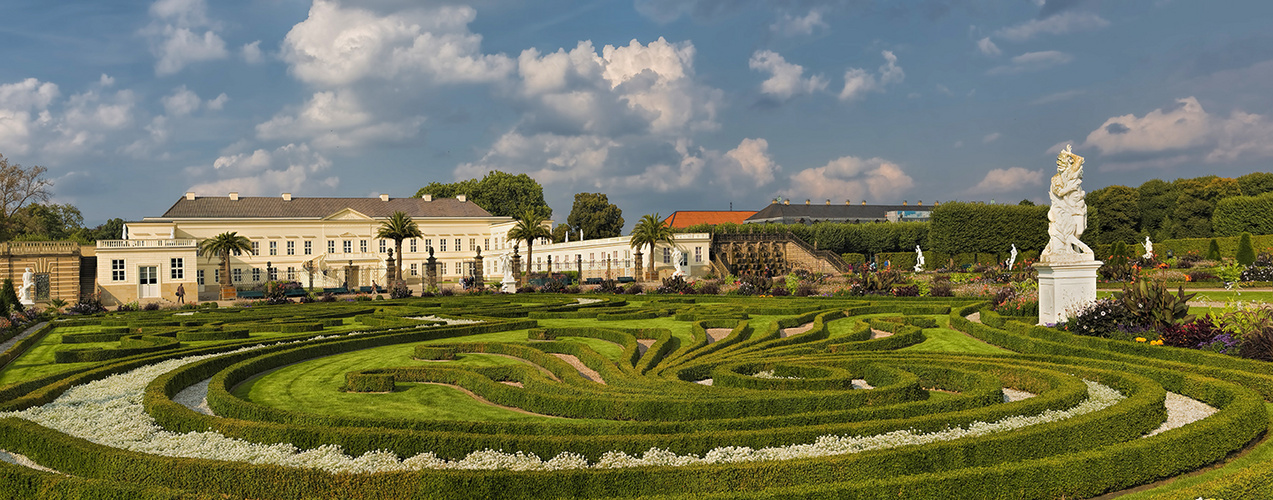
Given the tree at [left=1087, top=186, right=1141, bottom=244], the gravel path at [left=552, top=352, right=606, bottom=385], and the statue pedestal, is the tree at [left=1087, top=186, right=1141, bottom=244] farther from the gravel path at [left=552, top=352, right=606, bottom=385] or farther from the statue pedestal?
the gravel path at [left=552, top=352, right=606, bottom=385]

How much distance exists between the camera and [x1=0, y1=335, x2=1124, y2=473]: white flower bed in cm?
652

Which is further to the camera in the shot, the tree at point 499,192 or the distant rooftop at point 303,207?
the tree at point 499,192

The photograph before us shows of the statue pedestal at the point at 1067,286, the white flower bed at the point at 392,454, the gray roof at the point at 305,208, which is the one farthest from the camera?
the gray roof at the point at 305,208

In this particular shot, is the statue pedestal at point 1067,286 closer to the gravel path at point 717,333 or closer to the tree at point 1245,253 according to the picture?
the gravel path at point 717,333

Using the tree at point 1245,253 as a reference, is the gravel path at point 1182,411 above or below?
below

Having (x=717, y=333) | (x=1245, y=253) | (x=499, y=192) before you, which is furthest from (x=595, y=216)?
(x=717, y=333)

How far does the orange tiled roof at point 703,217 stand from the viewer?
9719cm

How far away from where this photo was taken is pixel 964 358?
Result: 11.7m

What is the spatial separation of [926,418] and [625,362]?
5667 millimetres

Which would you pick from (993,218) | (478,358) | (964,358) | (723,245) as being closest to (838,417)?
(964,358)

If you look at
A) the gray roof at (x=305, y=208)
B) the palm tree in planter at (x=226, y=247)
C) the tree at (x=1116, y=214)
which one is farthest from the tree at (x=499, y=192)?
the tree at (x=1116, y=214)

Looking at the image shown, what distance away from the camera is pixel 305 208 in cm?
6875

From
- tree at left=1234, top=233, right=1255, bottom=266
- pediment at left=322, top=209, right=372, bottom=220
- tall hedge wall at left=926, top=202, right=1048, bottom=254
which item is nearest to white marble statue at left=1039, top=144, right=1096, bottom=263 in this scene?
tree at left=1234, top=233, right=1255, bottom=266

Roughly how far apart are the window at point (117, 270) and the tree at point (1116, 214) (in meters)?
70.7
